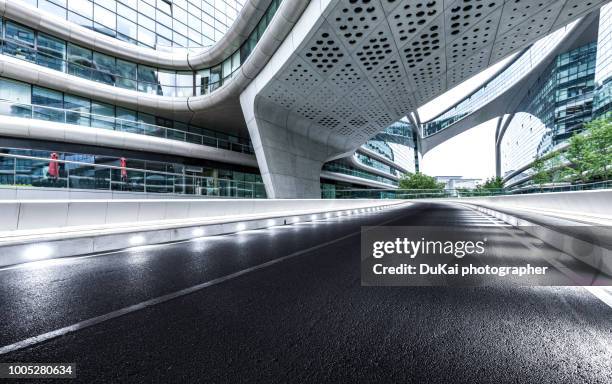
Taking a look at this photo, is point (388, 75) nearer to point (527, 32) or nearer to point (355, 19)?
point (355, 19)

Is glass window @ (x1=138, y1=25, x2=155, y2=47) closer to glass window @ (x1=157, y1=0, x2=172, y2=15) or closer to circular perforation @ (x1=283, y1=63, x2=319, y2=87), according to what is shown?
glass window @ (x1=157, y1=0, x2=172, y2=15)

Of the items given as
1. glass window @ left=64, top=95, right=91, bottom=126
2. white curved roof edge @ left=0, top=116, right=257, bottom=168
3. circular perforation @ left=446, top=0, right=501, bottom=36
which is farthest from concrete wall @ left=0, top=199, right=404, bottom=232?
glass window @ left=64, top=95, right=91, bottom=126

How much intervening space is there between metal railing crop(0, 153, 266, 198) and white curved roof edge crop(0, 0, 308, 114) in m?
9.31

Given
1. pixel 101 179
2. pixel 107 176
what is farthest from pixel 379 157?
pixel 101 179

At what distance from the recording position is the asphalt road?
1580 mm

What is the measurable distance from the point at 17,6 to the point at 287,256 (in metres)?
32.9

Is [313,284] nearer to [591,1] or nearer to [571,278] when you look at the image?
[571,278]

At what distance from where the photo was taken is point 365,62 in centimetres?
1758

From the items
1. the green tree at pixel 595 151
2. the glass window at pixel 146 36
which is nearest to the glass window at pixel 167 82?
the glass window at pixel 146 36

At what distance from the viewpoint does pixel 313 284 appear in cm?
334

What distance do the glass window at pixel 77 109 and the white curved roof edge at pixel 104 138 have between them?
2.94 feet

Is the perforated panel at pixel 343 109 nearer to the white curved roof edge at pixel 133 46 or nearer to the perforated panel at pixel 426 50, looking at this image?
the perforated panel at pixel 426 50

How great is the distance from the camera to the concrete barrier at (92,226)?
17.1ft

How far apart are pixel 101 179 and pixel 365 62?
57.1ft
